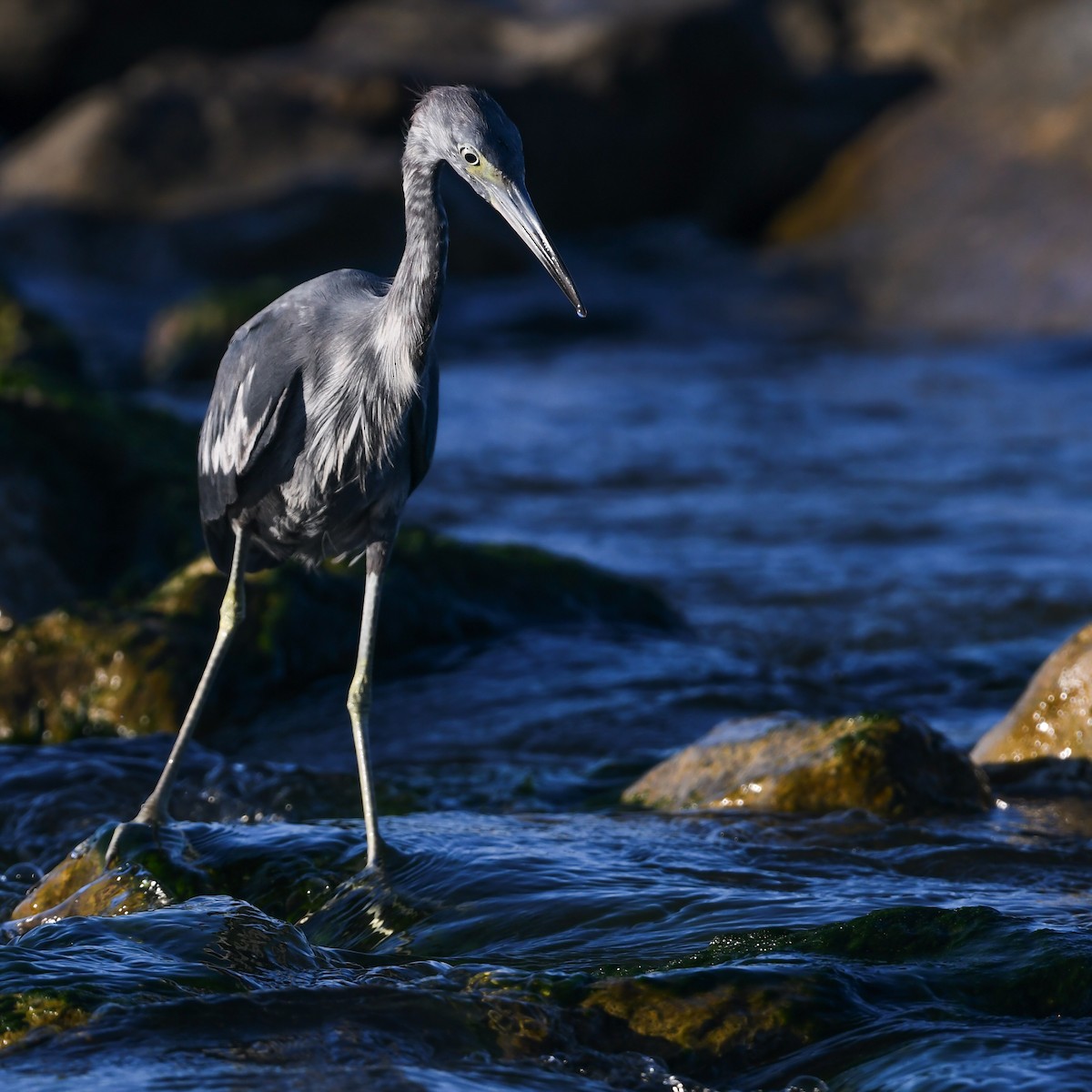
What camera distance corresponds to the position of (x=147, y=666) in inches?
251

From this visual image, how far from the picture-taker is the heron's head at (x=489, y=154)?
4051 millimetres

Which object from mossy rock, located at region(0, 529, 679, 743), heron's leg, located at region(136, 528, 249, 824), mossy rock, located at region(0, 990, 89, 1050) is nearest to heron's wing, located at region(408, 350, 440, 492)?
heron's leg, located at region(136, 528, 249, 824)

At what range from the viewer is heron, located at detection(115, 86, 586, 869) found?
417 cm

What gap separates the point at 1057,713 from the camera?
5.71 meters

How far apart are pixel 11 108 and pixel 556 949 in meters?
20.5

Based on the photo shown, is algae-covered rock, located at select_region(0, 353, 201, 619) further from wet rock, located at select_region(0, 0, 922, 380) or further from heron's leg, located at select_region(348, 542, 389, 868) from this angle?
wet rock, located at select_region(0, 0, 922, 380)

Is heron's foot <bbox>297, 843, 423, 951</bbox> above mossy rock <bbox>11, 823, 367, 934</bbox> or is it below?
below

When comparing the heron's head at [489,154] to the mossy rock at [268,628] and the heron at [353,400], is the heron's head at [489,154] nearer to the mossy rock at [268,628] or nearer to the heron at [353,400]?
the heron at [353,400]

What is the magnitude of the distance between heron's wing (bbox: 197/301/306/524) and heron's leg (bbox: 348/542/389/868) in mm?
356

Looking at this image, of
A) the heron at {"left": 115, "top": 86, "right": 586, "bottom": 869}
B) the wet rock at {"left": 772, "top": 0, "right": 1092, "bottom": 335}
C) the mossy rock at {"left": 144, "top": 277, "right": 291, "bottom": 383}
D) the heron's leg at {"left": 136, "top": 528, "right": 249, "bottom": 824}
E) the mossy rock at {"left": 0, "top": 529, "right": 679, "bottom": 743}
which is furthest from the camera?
the wet rock at {"left": 772, "top": 0, "right": 1092, "bottom": 335}

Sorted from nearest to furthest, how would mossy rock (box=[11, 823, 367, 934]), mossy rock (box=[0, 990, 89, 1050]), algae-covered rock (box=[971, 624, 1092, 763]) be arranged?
mossy rock (box=[0, 990, 89, 1050]) < mossy rock (box=[11, 823, 367, 934]) < algae-covered rock (box=[971, 624, 1092, 763])

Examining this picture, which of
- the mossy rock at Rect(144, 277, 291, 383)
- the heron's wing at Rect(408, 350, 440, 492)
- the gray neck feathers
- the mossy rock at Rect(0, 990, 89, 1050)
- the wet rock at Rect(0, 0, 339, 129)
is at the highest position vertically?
the wet rock at Rect(0, 0, 339, 129)

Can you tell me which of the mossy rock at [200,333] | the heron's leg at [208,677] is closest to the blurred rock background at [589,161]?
the mossy rock at [200,333]

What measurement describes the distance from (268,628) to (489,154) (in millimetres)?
3196
